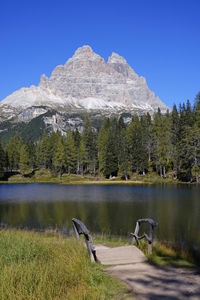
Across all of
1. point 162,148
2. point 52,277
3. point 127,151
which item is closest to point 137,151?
point 127,151

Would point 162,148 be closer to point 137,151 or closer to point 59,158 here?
point 137,151

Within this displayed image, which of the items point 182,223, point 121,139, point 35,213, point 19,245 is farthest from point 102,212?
point 121,139

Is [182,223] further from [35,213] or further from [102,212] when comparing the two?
[35,213]

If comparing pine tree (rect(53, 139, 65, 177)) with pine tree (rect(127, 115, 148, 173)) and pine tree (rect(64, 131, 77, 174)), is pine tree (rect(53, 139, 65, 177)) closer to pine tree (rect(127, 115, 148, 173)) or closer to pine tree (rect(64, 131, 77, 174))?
pine tree (rect(64, 131, 77, 174))

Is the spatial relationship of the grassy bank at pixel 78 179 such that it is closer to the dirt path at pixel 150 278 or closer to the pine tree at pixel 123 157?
the pine tree at pixel 123 157

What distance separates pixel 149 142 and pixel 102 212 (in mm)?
71239

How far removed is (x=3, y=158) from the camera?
349 ft

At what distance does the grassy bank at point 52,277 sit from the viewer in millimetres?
6719

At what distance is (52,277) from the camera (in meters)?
7.56

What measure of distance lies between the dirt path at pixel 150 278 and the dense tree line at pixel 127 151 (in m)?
68.5

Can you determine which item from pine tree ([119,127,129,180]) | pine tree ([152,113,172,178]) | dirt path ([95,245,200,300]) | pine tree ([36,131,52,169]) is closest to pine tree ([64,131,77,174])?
pine tree ([36,131,52,169])

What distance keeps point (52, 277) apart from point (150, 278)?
3134 millimetres

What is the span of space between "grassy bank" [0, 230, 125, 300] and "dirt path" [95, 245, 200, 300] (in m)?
0.59

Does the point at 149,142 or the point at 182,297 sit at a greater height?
the point at 149,142
